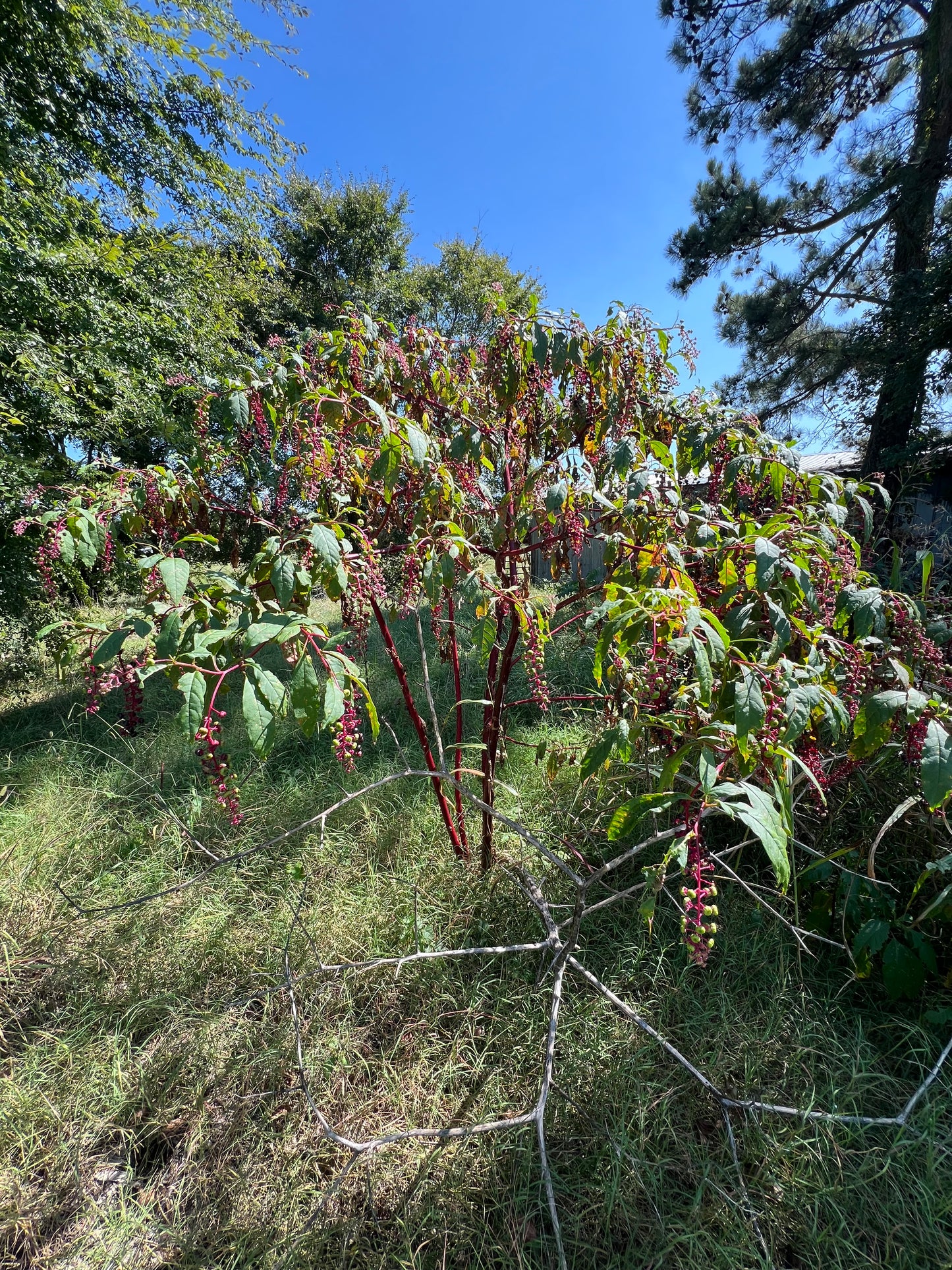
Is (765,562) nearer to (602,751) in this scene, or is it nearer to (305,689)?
(602,751)

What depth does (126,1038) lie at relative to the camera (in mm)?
1519

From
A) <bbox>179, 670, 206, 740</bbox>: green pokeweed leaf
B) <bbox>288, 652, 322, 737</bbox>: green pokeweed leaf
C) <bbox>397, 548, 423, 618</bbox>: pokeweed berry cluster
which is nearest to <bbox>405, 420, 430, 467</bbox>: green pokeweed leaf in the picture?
<bbox>397, 548, 423, 618</bbox>: pokeweed berry cluster

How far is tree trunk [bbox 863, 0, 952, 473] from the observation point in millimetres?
3852

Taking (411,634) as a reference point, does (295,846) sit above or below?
below

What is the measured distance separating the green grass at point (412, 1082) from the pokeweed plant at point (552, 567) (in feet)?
1.14

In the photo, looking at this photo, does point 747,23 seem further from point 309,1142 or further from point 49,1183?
point 49,1183

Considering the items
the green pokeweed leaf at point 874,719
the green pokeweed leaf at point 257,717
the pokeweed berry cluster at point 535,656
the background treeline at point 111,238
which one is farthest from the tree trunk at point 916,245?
the green pokeweed leaf at point 257,717

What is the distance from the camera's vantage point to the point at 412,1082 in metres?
1.39

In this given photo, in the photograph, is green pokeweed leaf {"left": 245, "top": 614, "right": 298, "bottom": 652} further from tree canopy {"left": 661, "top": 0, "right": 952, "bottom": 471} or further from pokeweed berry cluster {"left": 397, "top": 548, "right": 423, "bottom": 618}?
tree canopy {"left": 661, "top": 0, "right": 952, "bottom": 471}

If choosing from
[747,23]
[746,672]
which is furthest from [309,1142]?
[747,23]

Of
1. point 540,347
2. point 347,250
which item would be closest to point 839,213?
point 540,347

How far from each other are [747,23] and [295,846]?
7.17 metres

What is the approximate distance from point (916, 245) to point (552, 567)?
4.84 meters

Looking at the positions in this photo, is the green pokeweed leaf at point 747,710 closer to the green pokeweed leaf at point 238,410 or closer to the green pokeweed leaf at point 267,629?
the green pokeweed leaf at point 267,629
